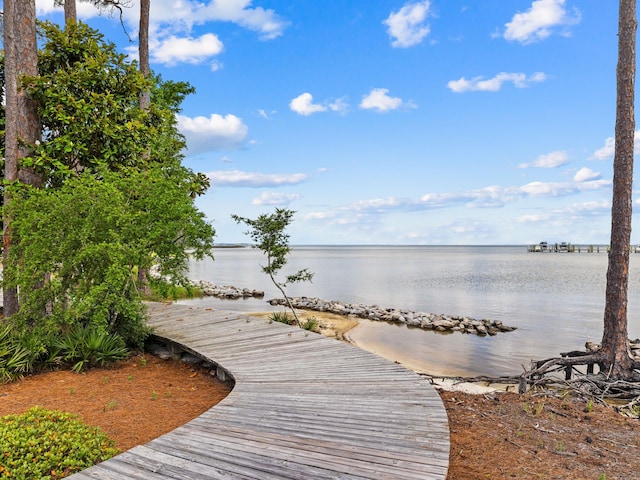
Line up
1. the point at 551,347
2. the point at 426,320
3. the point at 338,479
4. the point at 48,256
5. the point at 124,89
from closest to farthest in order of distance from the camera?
the point at 338,479, the point at 48,256, the point at 124,89, the point at 551,347, the point at 426,320

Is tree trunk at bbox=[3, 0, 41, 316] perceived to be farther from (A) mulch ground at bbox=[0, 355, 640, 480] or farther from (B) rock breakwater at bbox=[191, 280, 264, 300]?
(B) rock breakwater at bbox=[191, 280, 264, 300]

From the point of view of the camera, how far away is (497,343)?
1543cm

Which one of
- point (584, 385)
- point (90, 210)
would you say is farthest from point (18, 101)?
point (584, 385)

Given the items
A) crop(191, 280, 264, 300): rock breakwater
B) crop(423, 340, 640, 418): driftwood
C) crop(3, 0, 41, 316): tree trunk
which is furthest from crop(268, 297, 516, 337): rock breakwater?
crop(3, 0, 41, 316): tree trunk

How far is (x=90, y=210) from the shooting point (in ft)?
22.9

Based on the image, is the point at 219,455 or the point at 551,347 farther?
the point at 551,347

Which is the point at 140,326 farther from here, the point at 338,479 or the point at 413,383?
the point at 338,479

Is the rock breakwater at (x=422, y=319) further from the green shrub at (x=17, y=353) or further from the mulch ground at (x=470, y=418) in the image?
the green shrub at (x=17, y=353)

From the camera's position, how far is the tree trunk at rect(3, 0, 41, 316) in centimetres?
789

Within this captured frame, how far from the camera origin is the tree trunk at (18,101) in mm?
7891

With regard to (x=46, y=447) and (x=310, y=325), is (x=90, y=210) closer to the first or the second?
(x=46, y=447)

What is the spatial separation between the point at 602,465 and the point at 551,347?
39.3 feet

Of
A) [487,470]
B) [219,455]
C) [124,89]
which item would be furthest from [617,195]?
[124,89]

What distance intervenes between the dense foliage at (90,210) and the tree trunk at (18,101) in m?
0.22
